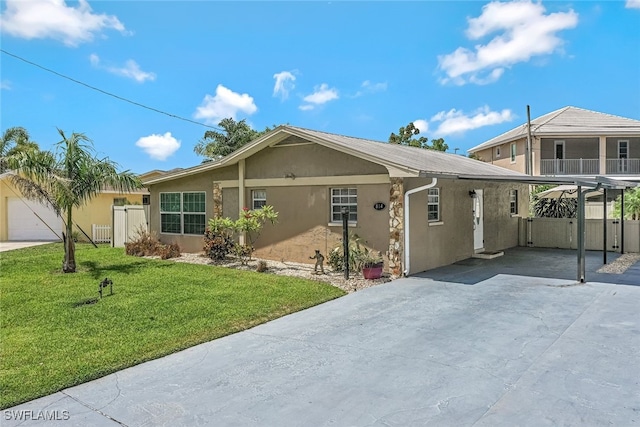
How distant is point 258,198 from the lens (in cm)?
1336

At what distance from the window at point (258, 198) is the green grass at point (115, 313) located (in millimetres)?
2669

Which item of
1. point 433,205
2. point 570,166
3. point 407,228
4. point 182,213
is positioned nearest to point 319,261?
point 407,228

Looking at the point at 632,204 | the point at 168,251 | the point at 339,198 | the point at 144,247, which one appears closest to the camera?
the point at 339,198

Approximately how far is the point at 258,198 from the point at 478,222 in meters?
7.35

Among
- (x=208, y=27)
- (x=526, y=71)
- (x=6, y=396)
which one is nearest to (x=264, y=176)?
(x=208, y=27)

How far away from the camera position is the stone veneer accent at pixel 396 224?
32.8 ft

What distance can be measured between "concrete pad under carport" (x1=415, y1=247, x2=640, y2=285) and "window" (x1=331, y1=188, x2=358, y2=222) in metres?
2.39

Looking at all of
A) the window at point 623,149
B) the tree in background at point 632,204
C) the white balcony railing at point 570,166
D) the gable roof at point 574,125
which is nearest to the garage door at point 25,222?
the tree in background at point 632,204

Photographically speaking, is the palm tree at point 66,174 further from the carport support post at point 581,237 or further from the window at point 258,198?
the carport support post at point 581,237

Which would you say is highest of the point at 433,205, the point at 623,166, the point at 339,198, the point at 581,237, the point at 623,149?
the point at 623,149

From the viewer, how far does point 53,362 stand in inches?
192

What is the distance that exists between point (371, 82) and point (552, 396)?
2039 centimetres

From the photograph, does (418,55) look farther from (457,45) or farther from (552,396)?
(552,396)

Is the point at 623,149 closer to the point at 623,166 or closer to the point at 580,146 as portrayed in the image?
the point at 623,166
